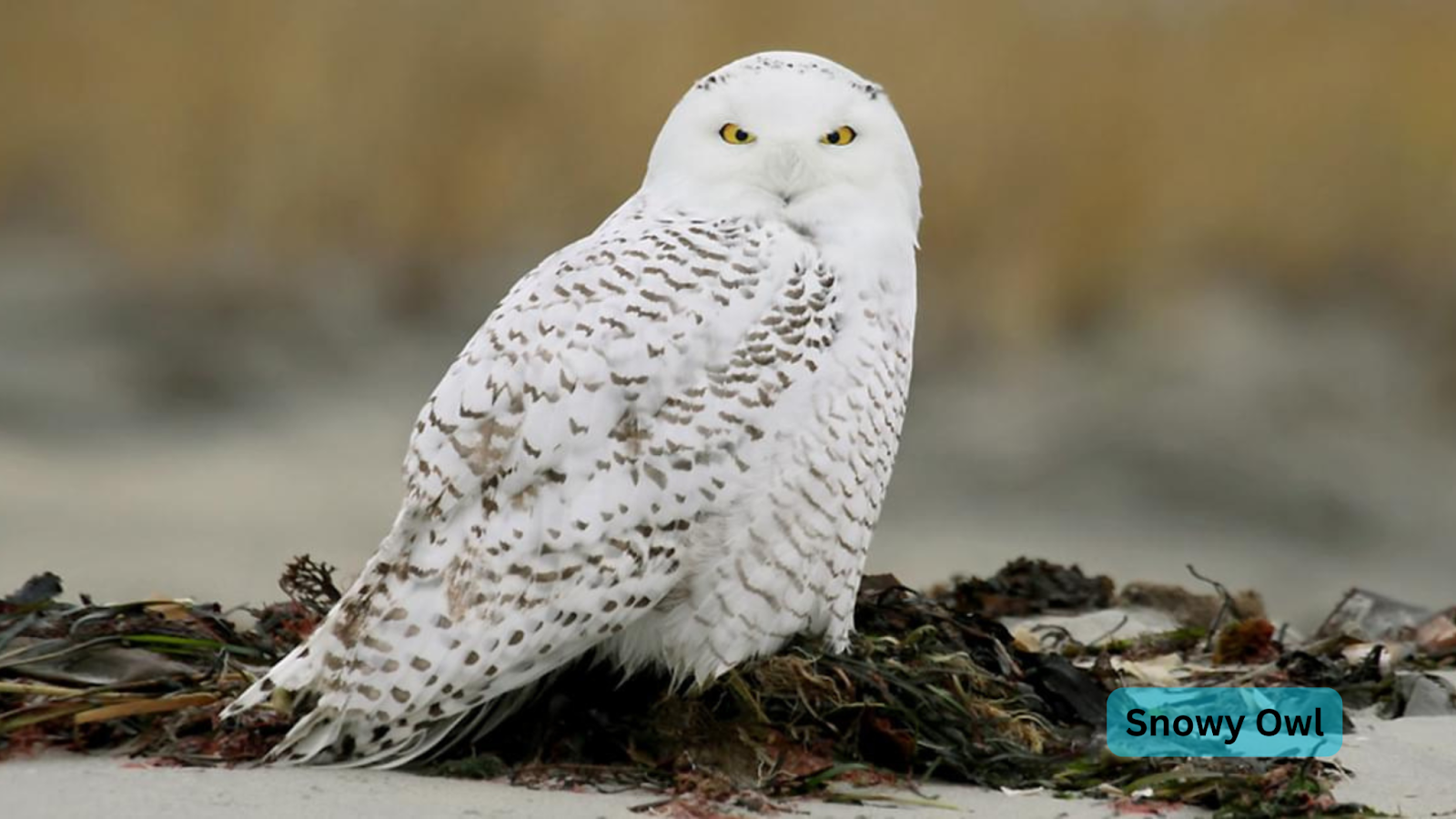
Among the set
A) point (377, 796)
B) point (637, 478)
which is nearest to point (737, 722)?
point (637, 478)

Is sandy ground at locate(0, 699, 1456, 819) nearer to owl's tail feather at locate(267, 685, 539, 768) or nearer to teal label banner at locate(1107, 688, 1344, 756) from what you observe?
owl's tail feather at locate(267, 685, 539, 768)

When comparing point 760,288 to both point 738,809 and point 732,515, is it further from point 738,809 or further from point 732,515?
point 738,809

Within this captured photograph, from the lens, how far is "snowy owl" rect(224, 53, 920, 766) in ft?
12.8

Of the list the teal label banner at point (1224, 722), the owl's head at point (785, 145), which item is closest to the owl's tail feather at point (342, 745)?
the owl's head at point (785, 145)

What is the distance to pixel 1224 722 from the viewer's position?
4.36 meters

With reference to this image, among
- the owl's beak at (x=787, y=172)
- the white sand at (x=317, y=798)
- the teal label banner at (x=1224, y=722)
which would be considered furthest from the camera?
the owl's beak at (x=787, y=172)

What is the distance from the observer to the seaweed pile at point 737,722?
395cm

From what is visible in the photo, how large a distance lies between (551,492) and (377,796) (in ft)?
2.43

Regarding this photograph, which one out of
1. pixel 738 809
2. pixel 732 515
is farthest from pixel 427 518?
pixel 738 809

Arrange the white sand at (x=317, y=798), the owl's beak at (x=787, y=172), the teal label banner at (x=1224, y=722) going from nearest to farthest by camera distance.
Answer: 1. the white sand at (x=317, y=798)
2. the teal label banner at (x=1224, y=722)
3. the owl's beak at (x=787, y=172)

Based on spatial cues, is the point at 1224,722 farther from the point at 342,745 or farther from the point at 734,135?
the point at 342,745

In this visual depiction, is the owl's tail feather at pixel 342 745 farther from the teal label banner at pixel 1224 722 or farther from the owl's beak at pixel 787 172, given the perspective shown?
the teal label banner at pixel 1224 722

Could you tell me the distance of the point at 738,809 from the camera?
374cm

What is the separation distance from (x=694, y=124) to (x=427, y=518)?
46.5 inches
